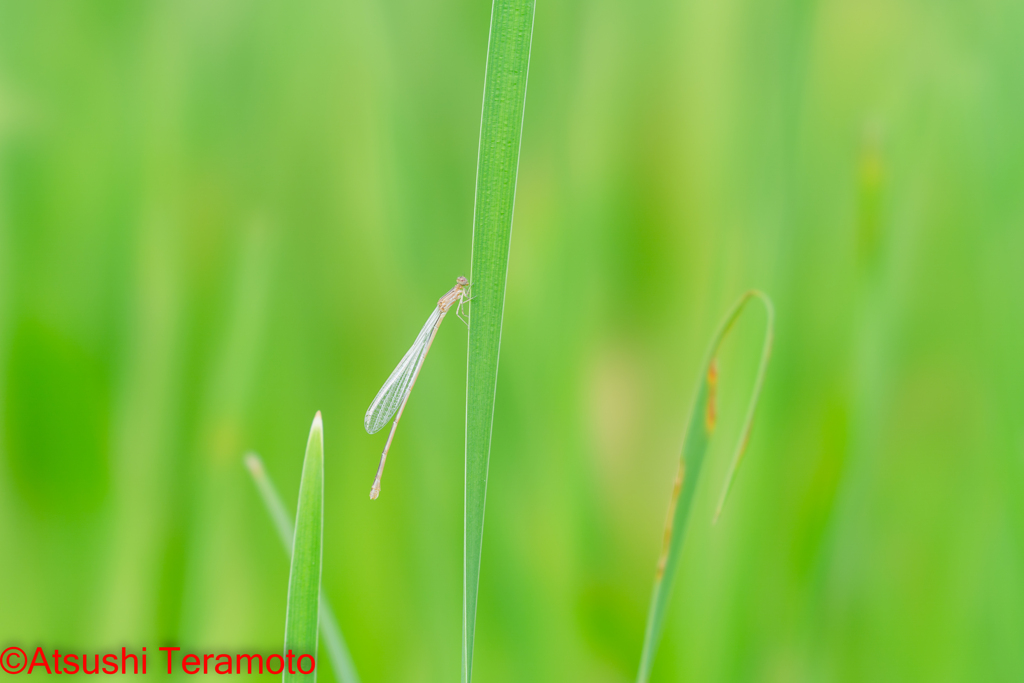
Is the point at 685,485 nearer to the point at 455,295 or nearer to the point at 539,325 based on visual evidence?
the point at 539,325

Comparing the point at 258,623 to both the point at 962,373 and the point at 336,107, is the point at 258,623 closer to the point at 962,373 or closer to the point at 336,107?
the point at 336,107

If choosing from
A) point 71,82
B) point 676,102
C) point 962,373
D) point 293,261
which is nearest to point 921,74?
point 676,102

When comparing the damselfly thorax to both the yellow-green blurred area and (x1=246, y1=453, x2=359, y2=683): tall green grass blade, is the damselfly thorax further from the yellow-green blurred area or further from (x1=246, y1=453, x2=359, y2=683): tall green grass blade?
(x1=246, y1=453, x2=359, y2=683): tall green grass blade

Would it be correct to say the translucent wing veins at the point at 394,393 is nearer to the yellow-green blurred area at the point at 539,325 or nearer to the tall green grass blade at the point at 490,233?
the yellow-green blurred area at the point at 539,325

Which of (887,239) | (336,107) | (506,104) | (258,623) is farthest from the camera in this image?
(336,107)

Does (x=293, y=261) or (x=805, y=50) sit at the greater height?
(x=805, y=50)
